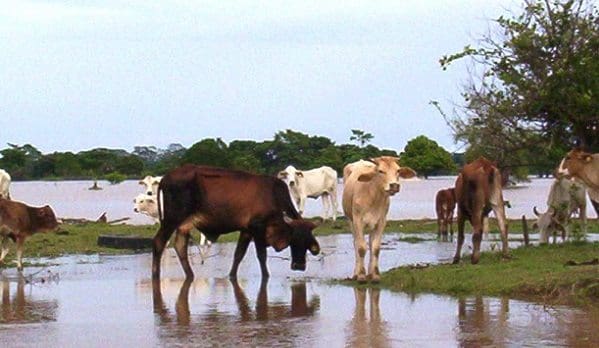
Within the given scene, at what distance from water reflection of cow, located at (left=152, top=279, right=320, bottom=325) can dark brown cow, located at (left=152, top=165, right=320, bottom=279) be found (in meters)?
1.41

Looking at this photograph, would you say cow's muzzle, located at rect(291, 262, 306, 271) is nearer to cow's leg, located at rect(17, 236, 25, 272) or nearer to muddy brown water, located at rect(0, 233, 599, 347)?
muddy brown water, located at rect(0, 233, 599, 347)

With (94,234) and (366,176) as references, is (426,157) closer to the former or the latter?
(94,234)

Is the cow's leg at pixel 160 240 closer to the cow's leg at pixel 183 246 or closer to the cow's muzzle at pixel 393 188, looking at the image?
the cow's leg at pixel 183 246

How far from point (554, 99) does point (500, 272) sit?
13.1ft

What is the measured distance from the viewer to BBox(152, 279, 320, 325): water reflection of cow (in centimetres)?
1245

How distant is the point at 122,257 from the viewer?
2108 cm

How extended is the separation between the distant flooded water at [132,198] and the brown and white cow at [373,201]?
16.6 metres

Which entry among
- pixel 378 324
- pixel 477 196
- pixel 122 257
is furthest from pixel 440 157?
pixel 378 324

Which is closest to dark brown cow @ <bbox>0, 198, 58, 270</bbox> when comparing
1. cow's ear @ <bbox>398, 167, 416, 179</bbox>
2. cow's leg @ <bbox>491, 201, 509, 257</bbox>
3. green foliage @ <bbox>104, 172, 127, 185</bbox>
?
cow's ear @ <bbox>398, 167, 416, 179</bbox>

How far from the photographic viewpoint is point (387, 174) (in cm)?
1520

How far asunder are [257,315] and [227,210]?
14.0 feet

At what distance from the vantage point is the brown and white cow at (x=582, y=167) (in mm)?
16953

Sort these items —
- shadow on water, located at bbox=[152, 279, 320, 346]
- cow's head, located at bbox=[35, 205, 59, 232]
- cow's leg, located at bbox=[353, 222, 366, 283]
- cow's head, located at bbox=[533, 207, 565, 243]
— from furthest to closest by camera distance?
1. cow's head, located at bbox=[533, 207, 565, 243]
2. cow's head, located at bbox=[35, 205, 59, 232]
3. cow's leg, located at bbox=[353, 222, 366, 283]
4. shadow on water, located at bbox=[152, 279, 320, 346]

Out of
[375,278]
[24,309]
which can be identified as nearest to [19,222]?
[24,309]
